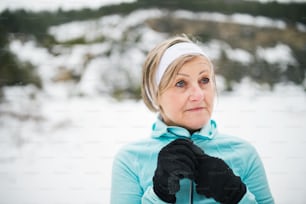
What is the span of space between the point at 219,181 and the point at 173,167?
5.2 inches

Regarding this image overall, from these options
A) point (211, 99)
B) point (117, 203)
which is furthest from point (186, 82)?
point (117, 203)

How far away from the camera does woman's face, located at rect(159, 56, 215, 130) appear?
1.07 m

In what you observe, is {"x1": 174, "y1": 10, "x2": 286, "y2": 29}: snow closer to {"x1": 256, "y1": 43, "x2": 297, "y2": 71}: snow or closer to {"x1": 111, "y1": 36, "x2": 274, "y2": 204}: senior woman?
{"x1": 256, "y1": 43, "x2": 297, "y2": 71}: snow

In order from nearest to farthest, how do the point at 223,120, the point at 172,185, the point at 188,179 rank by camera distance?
the point at 172,185 < the point at 188,179 < the point at 223,120

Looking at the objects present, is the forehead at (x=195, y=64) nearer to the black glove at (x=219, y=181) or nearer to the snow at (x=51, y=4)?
the black glove at (x=219, y=181)

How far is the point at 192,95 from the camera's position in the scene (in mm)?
1065

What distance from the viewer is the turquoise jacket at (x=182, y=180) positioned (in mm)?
1101

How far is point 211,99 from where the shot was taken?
3.61ft

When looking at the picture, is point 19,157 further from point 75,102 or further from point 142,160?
point 142,160

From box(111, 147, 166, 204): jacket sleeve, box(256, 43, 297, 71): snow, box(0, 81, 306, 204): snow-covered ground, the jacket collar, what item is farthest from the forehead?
box(256, 43, 297, 71): snow

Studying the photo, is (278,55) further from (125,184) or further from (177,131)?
(125,184)

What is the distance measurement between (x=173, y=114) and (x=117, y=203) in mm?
307

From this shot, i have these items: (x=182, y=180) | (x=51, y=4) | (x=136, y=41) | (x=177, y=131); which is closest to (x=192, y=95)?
(x=177, y=131)

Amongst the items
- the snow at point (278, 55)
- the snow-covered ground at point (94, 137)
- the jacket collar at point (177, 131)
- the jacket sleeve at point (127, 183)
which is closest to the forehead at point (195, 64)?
the jacket collar at point (177, 131)
